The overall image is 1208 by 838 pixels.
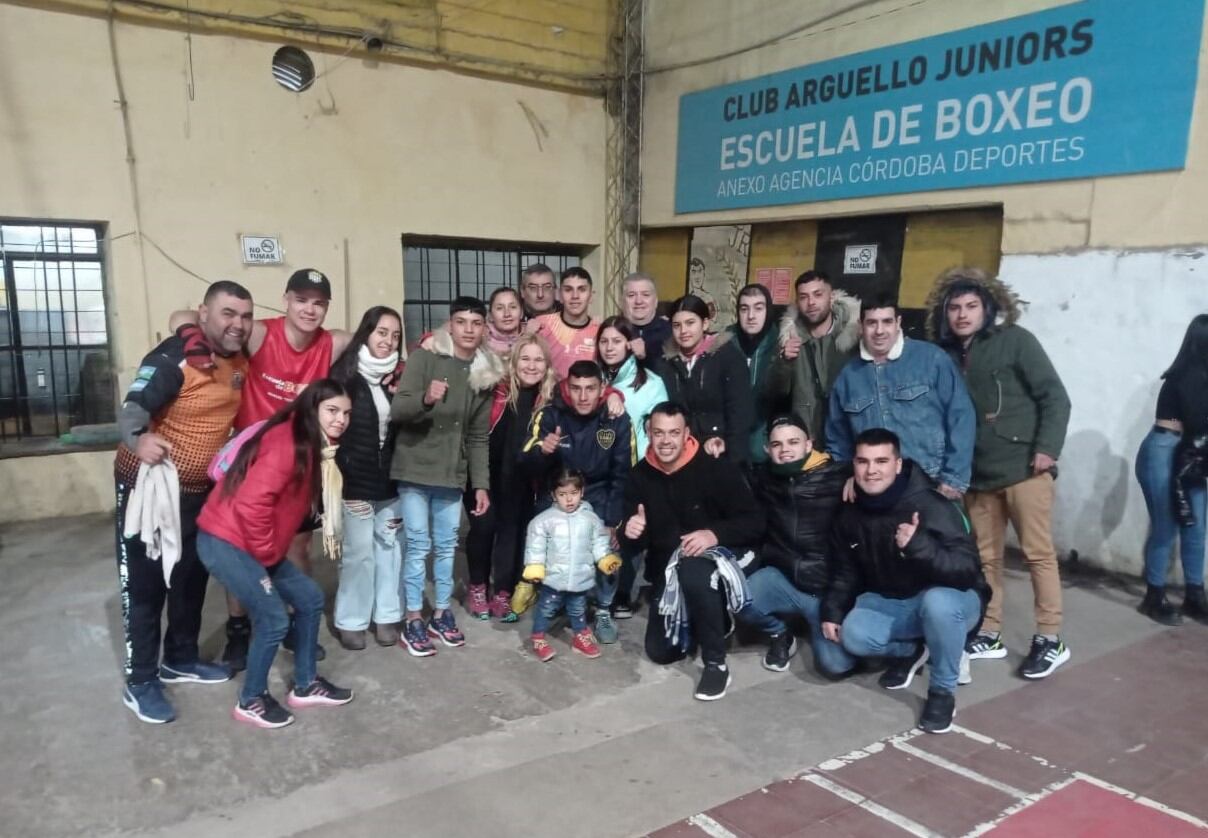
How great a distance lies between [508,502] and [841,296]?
2.19 metres

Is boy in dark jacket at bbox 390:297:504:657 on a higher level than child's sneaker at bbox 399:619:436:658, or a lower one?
higher

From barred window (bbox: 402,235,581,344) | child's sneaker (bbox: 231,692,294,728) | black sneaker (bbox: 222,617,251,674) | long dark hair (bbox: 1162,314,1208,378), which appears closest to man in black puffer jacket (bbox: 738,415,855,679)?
child's sneaker (bbox: 231,692,294,728)

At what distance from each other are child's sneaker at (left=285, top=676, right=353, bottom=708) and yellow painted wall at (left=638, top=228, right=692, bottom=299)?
18.9 ft

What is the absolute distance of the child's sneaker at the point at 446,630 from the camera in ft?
13.7

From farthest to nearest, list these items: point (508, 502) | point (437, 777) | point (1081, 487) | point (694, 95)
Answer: point (694, 95) → point (1081, 487) → point (508, 502) → point (437, 777)

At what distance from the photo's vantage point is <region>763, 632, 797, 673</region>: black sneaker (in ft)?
13.0

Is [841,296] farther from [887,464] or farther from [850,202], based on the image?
[850,202]

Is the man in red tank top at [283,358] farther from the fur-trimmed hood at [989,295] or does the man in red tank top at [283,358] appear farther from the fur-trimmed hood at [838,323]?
→ the fur-trimmed hood at [989,295]

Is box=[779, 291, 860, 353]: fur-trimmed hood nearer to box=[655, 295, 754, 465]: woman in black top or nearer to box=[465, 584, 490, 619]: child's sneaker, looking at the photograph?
box=[655, 295, 754, 465]: woman in black top

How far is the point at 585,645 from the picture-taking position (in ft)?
13.5

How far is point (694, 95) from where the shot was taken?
8055 millimetres

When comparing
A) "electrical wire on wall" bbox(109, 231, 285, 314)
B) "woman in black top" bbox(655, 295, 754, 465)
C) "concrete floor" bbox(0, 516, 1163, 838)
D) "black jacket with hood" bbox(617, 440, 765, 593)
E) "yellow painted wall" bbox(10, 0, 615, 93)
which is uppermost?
"yellow painted wall" bbox(10, 0, 615, 93)

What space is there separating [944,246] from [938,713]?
3.99m

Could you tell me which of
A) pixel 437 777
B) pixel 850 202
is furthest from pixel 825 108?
pixel 437 777
